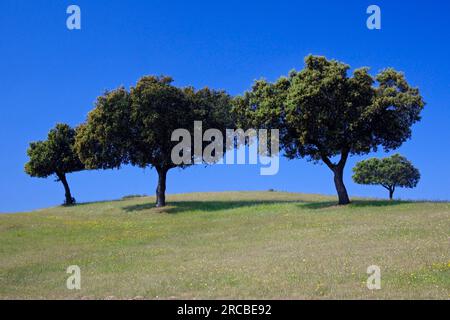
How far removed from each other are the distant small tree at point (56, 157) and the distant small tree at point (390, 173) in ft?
196

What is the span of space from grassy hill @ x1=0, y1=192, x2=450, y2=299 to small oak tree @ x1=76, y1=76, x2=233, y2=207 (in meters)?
11.5

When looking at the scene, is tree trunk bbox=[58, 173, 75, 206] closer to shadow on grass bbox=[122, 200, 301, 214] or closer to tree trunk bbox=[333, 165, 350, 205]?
shadow on grass bbox=[122, 200, 301, 214]

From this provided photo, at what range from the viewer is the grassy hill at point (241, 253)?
20.3 meters

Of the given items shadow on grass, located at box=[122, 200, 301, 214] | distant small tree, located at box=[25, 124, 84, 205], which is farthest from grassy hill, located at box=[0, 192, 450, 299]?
distant small tree, located at box=[25, 124, 84, 205]

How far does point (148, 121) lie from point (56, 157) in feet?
118

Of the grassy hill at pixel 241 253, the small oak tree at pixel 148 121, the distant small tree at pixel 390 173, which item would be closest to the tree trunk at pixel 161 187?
the small oak tree at pixel 148 121

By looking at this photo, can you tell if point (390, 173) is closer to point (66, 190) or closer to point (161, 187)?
point (161, 187)

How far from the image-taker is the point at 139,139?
63.2 m

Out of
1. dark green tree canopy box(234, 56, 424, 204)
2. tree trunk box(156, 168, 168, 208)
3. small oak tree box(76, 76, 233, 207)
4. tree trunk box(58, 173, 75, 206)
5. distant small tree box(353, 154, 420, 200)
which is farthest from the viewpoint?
distant small tree box(353, 154, 420, 200)

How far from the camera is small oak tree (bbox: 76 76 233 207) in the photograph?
61.2 m
